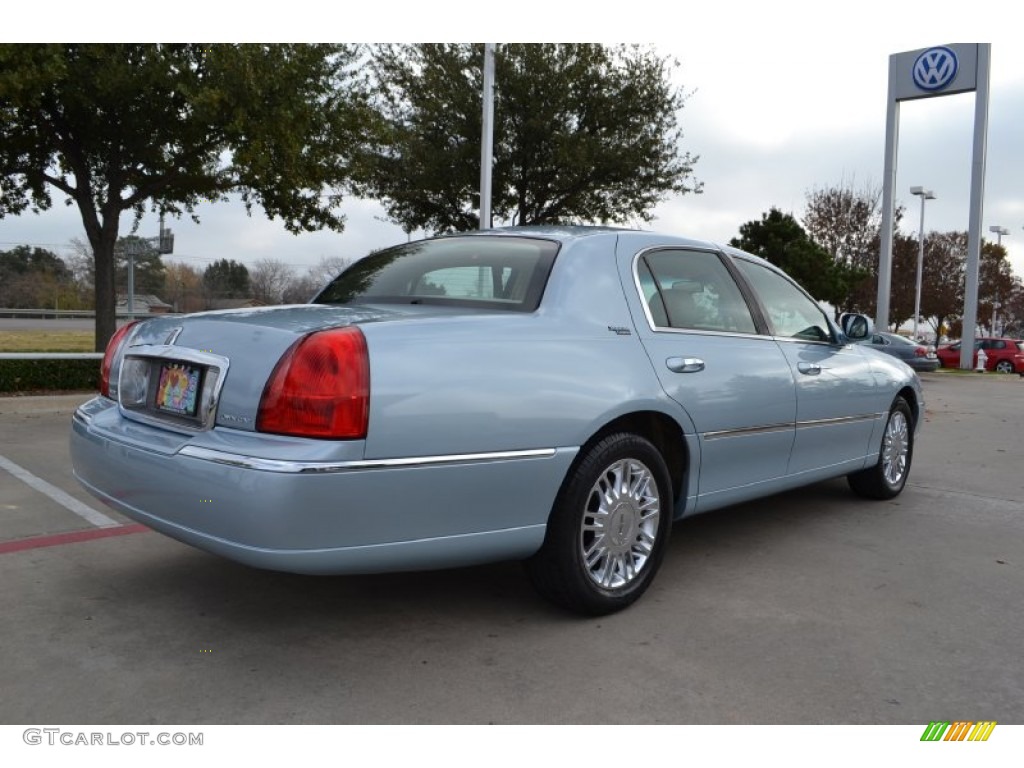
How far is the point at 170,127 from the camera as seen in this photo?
12.2 m

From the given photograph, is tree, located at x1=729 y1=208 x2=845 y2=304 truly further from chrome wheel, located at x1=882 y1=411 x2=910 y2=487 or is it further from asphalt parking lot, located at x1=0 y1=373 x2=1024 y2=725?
asphalt parking lot, located at x1=0 y1=373 x2=1024 y2=725

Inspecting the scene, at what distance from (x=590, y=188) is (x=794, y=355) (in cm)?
1591

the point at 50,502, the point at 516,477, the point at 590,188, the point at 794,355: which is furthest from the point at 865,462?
the point at 590,188

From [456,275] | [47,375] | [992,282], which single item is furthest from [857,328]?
[992,282]

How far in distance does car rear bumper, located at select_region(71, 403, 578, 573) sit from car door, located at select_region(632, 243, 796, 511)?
2.84ft

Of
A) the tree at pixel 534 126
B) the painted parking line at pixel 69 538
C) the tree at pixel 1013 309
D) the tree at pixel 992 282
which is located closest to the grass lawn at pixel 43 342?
the tree at pixel 534 126

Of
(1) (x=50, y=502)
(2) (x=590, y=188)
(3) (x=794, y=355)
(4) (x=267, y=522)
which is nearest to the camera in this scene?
(4) (x=267, y=522)

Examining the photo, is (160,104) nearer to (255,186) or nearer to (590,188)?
(255,186)

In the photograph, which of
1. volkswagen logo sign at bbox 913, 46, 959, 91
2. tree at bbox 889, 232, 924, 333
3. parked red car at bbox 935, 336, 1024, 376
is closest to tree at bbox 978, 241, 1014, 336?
tree at bbox 889, 232, 924, 333

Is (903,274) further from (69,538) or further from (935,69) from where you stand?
(69,538)

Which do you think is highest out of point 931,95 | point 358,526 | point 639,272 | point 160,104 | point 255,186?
point 931,95

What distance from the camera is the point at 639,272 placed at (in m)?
3.91

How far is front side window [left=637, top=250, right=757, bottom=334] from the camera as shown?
393cm

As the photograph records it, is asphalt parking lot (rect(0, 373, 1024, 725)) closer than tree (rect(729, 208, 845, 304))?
Yes
